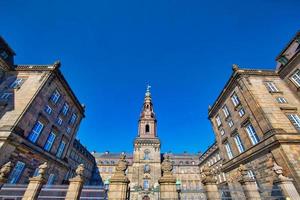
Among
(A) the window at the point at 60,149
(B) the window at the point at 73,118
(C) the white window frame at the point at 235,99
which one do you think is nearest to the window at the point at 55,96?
(B) the window at the point at 73,118

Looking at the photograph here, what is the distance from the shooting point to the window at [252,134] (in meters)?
16.8

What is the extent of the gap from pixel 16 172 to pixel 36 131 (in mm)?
4526

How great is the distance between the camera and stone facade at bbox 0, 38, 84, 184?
609 inches

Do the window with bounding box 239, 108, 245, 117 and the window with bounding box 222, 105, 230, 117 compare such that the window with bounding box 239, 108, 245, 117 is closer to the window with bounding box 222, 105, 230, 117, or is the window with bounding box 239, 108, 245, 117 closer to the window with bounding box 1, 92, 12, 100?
the window with bounding box 222, 105, 230, 117

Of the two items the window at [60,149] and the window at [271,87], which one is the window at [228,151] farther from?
the window at [60,149]

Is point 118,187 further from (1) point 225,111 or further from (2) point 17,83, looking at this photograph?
(1) point 225,111

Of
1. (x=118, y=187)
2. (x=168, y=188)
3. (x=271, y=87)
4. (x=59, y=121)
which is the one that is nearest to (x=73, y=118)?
(x=59, y=121)

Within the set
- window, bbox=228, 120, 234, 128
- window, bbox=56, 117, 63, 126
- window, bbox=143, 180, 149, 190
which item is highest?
window, bbox=56, 117, 63, 126

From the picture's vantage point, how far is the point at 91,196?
31.7ft

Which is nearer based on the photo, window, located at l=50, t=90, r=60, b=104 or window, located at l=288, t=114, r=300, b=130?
window, located at l=288, t=114, r=300, b=130

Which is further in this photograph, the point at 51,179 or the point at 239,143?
the point at 51,179

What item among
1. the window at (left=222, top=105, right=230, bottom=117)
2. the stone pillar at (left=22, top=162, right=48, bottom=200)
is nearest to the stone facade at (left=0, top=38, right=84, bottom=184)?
the stone pillar at (left=22, top=162, right=48, bottom=200)

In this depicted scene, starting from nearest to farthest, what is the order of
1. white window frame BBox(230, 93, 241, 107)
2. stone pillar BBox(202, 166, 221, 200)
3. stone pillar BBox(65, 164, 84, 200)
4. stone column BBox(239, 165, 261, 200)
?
1. stone pillar BBox(65, 164, 84, 200)
2. stone pillar BBox(202, 166, 221, 200)
3. stone column BBox(239, 165, 261, 200)
4. white window frame BBox(230, 93, 241, 107)

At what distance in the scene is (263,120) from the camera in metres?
15.7
